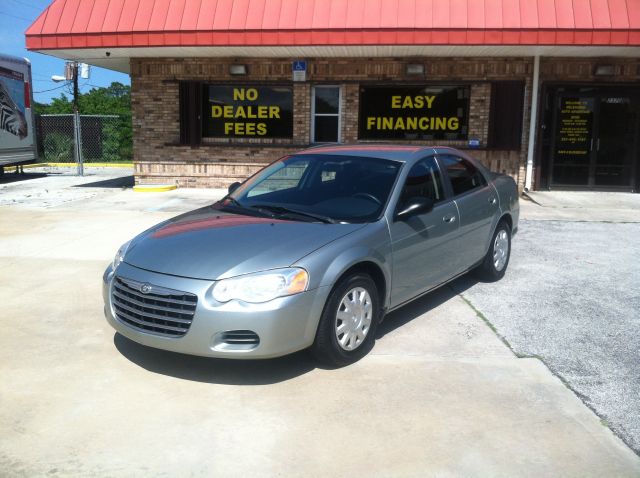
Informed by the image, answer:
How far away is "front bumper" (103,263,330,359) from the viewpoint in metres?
3.78

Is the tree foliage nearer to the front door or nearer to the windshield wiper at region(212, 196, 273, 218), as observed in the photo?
the front door

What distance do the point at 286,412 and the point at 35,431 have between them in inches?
56.0

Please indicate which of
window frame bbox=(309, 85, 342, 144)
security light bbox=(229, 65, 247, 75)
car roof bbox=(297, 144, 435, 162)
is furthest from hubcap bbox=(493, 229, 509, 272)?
security light bbox=(229, 65, 247, 75)

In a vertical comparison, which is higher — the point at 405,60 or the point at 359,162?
the point at 405,60

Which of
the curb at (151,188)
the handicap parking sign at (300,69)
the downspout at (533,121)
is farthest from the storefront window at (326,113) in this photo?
the downspout at (533,121)

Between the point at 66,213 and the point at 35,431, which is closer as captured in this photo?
the point at 35,431

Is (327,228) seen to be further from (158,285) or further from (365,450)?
(365,450)

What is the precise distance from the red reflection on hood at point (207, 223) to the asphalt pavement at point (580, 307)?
7.46 feet

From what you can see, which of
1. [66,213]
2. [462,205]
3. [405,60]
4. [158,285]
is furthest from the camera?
[405,60]

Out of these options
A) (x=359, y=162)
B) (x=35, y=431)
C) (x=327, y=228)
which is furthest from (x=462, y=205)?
(x=35, y=431)

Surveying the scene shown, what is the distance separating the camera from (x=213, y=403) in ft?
12.3

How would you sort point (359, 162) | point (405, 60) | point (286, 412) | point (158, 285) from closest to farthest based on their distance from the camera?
point (286, 412) < point (158, 285) < point (359, 162) < point (405, 60)

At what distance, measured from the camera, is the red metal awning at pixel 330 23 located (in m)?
12.0

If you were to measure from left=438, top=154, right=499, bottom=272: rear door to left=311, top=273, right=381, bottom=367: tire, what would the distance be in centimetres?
154
